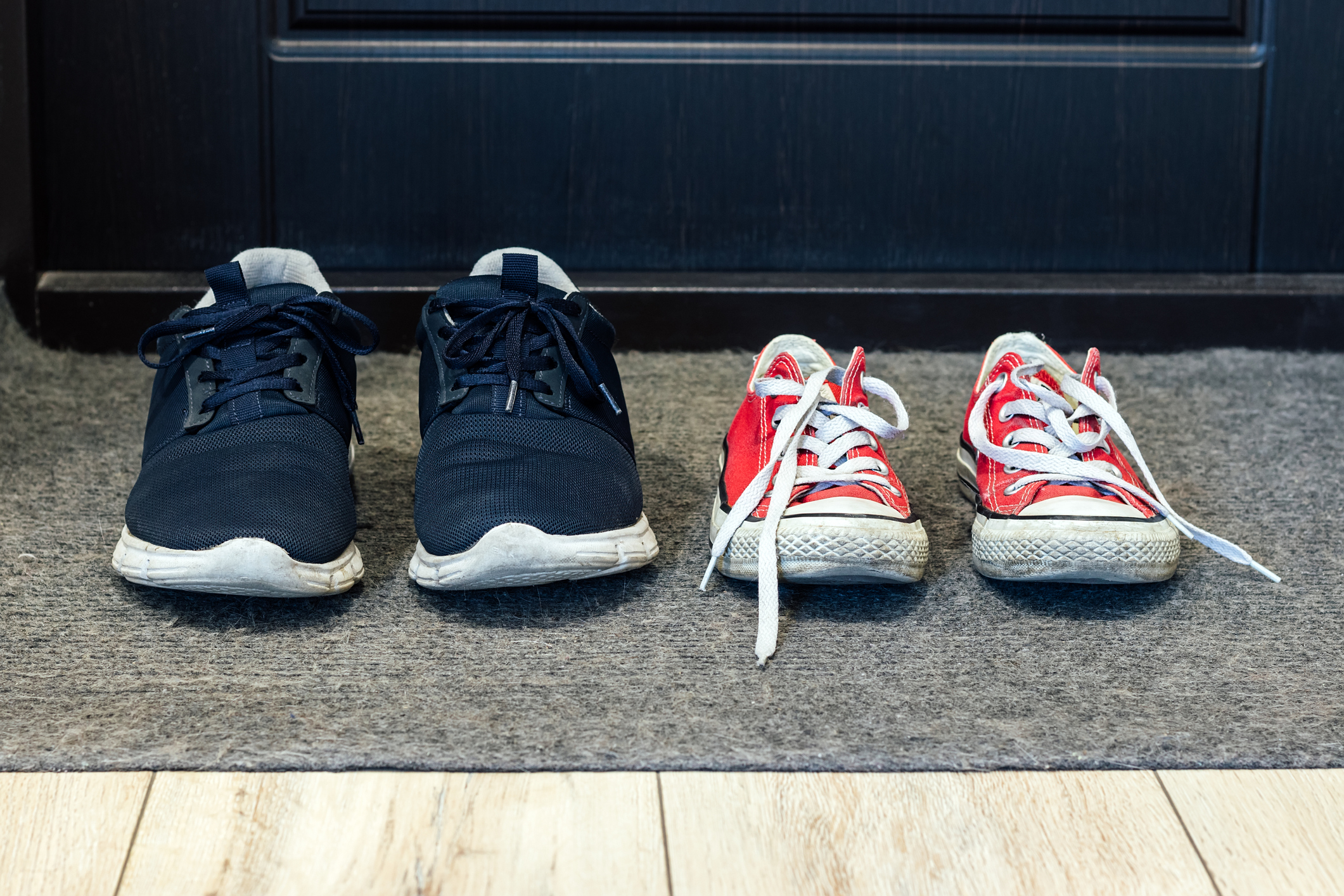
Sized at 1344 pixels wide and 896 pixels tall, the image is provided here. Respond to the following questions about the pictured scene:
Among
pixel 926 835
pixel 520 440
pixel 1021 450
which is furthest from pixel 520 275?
pixel 926 835

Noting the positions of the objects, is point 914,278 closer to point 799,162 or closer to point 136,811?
point 799,162

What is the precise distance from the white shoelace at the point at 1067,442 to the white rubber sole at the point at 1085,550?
4 centimetres

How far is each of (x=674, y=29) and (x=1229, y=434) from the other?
772mm

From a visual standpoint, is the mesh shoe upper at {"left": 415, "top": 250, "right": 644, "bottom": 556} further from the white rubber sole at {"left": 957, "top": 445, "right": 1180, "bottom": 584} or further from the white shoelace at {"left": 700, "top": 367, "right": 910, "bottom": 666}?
the white rubber sole at {"left": 957, "top": 445, "right": 1180, "bottom": 584}

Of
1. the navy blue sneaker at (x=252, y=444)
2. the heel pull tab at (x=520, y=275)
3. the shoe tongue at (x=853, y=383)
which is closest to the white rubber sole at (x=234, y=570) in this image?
the navy blue sneaker at (x=252, y=444)

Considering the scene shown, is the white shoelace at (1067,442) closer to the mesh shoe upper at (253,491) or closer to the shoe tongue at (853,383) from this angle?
the shoe tongue at (853,383)

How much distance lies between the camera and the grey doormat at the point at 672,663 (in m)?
0.62

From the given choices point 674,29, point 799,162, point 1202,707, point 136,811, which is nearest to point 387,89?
point 674,29

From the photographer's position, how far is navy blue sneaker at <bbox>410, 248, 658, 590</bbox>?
0.73 m

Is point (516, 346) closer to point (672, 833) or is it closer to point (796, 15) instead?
point (672, 833)

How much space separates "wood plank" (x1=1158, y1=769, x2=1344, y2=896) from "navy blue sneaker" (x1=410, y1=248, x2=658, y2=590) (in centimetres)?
37

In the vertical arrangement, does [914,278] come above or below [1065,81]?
below

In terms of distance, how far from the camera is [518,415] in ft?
2.70

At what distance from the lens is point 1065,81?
1.38 m
